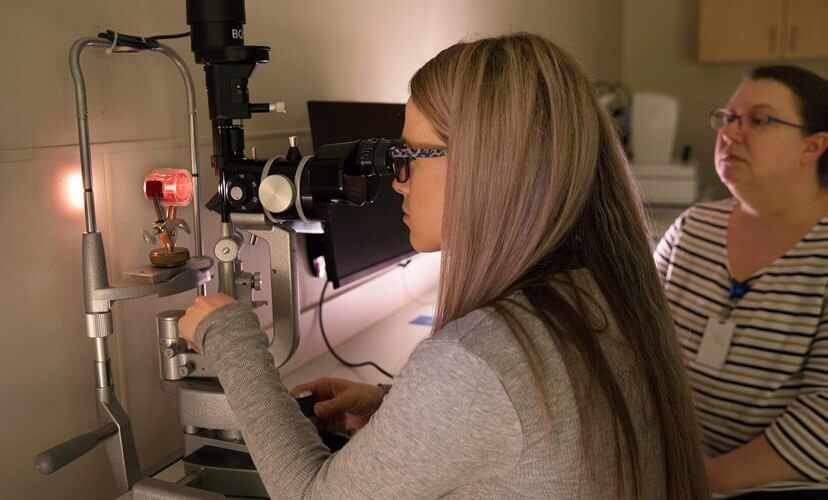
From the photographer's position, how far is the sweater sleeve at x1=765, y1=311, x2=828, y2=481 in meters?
1.40

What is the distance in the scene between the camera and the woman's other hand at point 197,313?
0.97 metres

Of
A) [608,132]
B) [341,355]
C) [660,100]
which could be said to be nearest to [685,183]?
[660,100]

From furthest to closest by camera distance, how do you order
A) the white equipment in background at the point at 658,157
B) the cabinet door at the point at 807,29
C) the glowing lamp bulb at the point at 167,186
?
the cabinet door at the point at 807,29
the white equipment in background at the point at 658,157
the glowing lamp bulb at the point at 167,186

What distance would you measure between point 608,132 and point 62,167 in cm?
80

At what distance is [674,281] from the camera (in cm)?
178

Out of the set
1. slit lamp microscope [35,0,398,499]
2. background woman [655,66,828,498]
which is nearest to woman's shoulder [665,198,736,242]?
background woman [655,66,828,498]

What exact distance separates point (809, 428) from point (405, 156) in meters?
1.01

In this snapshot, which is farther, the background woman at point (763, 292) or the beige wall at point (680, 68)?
the beige wall at point (680, 68)

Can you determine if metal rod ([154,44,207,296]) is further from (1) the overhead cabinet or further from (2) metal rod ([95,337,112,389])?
(1) the overhead cabinet

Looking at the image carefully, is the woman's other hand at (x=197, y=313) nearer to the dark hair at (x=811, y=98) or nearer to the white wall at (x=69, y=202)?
the white wall at (x=69, y=202)

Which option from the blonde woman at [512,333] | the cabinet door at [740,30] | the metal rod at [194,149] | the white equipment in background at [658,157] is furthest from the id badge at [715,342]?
the cabinet door at [740,30]

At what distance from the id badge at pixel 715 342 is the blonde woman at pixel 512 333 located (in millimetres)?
695

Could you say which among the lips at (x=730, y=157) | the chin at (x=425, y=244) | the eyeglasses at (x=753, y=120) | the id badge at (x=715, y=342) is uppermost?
the eyeglasses at (x=753, y=120)

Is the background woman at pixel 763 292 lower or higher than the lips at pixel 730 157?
lower
